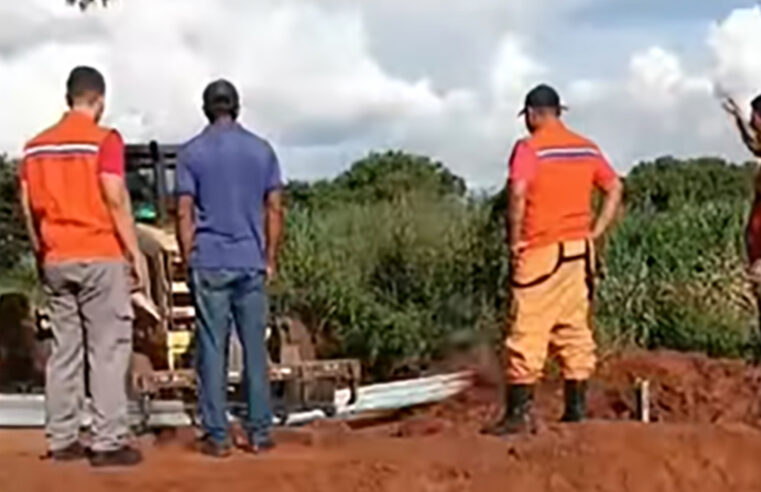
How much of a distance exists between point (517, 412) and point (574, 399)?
1.78 feet

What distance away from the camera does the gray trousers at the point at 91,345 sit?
10.0m

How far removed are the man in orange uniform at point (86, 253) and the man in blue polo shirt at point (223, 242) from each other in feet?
1.69

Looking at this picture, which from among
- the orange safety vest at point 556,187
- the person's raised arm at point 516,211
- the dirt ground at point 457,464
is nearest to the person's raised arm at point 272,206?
the dirt ground at point 457,464

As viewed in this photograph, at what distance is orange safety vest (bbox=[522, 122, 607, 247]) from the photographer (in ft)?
37.2

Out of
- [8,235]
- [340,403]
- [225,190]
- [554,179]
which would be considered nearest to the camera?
[225,190]

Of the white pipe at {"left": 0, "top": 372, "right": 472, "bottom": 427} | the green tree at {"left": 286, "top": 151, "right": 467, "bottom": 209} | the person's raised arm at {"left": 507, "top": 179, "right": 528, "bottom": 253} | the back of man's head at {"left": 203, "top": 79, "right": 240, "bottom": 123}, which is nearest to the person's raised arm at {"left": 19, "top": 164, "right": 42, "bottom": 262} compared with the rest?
the back of man's head at {"left": 203, "top": 79, "right": 240, "bottom": 123}

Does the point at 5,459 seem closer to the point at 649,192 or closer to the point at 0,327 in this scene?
the point at 0,327

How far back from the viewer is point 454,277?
22094 millimetres

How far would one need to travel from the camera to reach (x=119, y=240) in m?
10.1

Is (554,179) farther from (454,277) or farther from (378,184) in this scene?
(378,184)

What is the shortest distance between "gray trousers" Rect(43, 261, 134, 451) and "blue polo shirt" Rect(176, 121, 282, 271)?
24.5 inches

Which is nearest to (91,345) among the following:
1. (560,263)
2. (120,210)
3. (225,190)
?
(120,210)

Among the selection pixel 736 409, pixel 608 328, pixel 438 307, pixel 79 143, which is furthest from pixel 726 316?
pixel 79 143

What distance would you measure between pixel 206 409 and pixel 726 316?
499 inches
